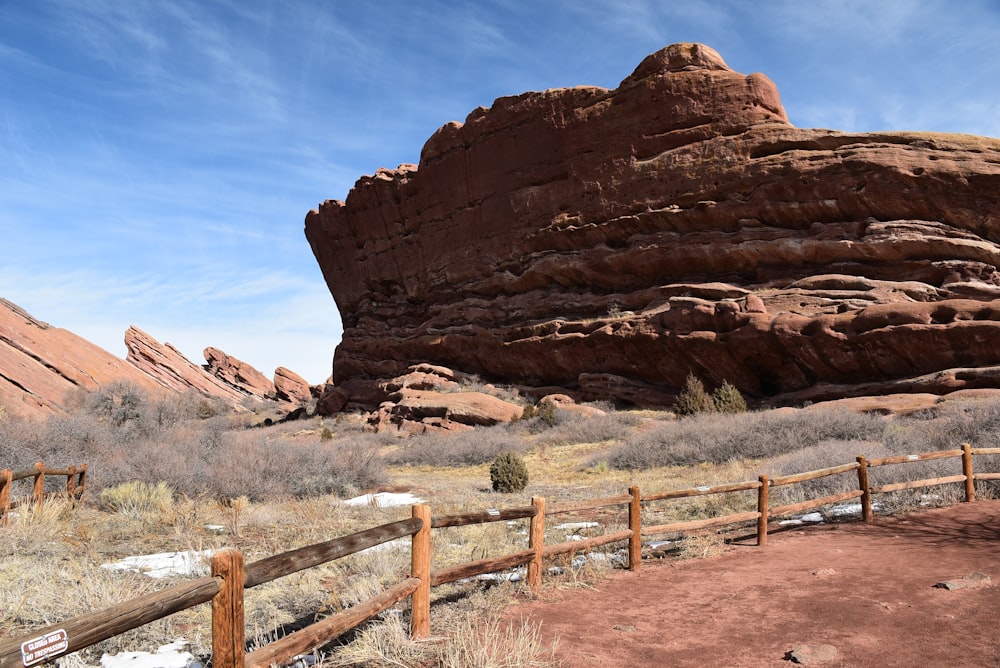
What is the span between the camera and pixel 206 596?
319cm

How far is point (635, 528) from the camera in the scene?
25.0ft

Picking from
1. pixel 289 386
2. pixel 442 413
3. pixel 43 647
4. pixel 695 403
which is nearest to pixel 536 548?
pixel 43 647

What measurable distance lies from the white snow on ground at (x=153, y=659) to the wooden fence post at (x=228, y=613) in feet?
6.22

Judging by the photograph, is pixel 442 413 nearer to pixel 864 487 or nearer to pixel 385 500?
pixel 385 500

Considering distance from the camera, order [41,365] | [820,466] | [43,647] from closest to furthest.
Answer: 1. [43,647]
2. [820,466]
3. [41,365]

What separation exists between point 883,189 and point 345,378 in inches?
1392

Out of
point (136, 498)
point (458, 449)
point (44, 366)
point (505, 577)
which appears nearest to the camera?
point (505, 577)

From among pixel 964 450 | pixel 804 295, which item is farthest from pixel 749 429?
pixel 804 295

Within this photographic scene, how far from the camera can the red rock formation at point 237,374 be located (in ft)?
307

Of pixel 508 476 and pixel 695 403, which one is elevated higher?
pixel 695 403

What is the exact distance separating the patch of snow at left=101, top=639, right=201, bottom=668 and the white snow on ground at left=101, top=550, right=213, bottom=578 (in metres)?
1.84

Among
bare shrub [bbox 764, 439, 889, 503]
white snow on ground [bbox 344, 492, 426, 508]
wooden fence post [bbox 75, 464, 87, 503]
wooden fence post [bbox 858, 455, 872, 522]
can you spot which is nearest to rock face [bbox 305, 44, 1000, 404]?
bare shrub [bbox 764, 439, 889, 503]

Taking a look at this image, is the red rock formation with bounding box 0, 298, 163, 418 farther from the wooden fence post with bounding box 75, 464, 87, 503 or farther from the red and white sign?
the red and white sign

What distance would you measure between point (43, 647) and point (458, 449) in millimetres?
19808
